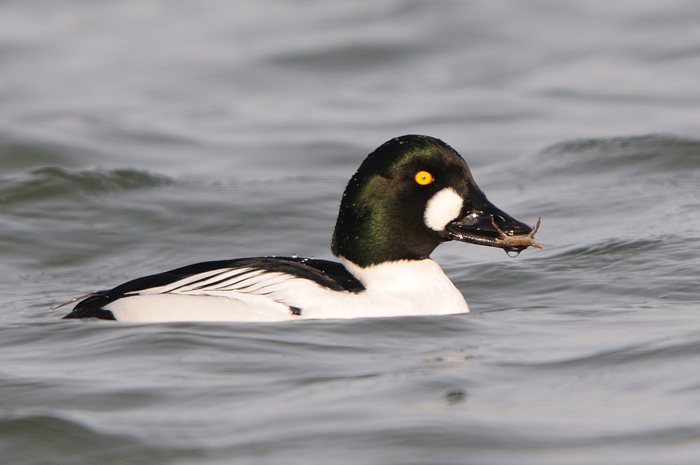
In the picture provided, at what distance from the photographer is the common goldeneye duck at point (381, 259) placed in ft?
18.6

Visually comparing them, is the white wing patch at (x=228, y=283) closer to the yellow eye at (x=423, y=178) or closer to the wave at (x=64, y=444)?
the yellow eye at (x=423, y=178)

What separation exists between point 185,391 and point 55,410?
1.76 ft

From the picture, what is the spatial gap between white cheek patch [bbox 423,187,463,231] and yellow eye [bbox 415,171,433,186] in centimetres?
9

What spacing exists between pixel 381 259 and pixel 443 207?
457 millimetres

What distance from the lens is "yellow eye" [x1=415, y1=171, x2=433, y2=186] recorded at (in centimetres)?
595

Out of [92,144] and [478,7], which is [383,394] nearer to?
[92,144]

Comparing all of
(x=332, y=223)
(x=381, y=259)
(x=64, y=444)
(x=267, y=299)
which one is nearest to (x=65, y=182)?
(x=332, y=223)

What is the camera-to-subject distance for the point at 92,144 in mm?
12438

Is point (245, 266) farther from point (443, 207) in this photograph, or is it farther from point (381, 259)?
point (443, 207)

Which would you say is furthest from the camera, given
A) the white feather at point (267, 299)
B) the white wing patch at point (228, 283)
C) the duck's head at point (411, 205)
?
the duck's head at point (411, 205)

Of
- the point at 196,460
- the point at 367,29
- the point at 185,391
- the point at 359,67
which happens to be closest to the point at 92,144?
the point at 359,67

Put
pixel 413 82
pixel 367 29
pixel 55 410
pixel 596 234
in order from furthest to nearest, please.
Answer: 1. pixel 367 29
2. pixel 413 82
3. pixel 596 234
4. pixel 55 410

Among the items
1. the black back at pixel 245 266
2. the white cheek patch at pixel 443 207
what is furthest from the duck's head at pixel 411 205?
the black back at pixel 245 266

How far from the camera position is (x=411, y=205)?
600cm
